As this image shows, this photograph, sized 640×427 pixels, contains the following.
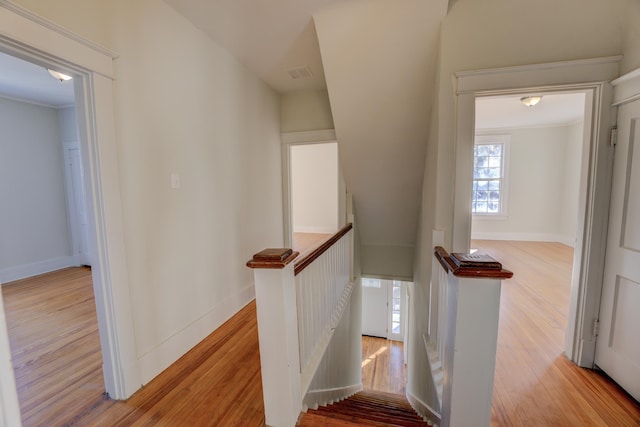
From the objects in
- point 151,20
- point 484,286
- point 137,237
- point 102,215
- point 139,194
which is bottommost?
point 484,286

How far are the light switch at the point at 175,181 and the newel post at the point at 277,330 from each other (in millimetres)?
1080

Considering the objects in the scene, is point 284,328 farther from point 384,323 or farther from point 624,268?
point 384,323

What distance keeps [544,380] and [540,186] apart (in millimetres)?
5425

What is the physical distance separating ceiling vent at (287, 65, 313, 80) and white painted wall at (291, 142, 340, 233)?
3.42 metres

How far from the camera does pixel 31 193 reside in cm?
384

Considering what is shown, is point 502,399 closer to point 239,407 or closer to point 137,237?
point 239,407

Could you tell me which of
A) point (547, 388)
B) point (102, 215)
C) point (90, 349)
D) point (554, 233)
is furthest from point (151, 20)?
point (554, 233)

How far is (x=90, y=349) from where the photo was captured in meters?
2.17

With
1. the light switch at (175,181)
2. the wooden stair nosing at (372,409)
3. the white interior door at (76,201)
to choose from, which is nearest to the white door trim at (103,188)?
the light switch at (175,181)

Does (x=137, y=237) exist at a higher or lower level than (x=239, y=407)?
higher

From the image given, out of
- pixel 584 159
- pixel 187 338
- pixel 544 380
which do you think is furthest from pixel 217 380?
pixel 584 159

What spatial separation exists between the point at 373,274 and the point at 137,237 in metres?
3.20

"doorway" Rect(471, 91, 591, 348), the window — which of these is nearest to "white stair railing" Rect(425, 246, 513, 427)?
"doorway" Rect(471, 91, 591, 348)

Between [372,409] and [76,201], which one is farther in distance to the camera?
[76,201]
